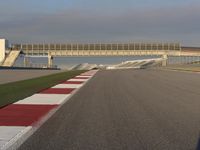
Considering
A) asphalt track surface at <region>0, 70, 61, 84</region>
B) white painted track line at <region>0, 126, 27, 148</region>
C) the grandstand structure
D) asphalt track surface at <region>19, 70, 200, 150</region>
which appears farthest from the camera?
the grandstand structure

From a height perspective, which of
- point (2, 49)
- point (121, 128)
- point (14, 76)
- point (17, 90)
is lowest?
point (14, 76)

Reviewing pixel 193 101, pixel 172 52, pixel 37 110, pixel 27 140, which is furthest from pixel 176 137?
pixel 172 52

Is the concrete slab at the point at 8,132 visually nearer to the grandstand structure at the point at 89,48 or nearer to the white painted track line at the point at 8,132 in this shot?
the white painted track line at the point at 8,132

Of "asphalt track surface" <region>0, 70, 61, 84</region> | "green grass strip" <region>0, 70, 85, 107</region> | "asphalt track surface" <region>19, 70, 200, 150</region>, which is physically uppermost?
"asphalt track surface" <region>19, 70, 200, 150</region>

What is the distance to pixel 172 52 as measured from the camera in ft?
485

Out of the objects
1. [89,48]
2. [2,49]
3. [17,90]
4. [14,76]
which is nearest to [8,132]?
[17,90]

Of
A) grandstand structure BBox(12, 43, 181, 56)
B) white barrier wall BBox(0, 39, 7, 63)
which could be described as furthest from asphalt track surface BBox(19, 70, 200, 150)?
grandstand structure BBox(12, 43, 181, 56)

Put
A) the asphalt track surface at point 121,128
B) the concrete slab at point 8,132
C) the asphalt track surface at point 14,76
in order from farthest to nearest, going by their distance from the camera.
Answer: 1. the asphalt track surface at point 14,76
2. the concrete slab at point 8,132
3. the asphalt track surface at point 121,128

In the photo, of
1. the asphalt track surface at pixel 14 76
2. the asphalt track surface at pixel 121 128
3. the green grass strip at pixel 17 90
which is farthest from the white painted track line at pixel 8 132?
the asphalt track surface at pixel 14 76

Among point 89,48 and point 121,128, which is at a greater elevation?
point 121,128

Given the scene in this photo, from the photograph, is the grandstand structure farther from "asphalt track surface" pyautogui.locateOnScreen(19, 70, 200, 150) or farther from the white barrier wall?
"asphalt track surface" pyautogui.locateOnScreen(19, 70, 200, 150)

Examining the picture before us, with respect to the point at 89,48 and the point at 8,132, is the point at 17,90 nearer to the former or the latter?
the point at 8,132

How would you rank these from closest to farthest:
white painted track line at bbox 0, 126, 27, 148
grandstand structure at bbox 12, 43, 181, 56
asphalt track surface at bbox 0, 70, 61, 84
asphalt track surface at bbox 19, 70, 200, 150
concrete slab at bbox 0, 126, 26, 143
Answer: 1. asphalt track surface at bbox 19, 70, 200, 150
2. white painted track line at bbox 0, 126, 27, 148
3. concrete slab at bbox 0, 126, 26, 143
4. asphalt track surface at bbox 0, 70, 61, 84
5. grandstand structure at bbox 12, 43, 181, 56

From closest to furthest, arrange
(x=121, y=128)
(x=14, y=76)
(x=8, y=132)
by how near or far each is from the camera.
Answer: (x=8, y=132), (x=121, y=128), (x=14, y=76)
